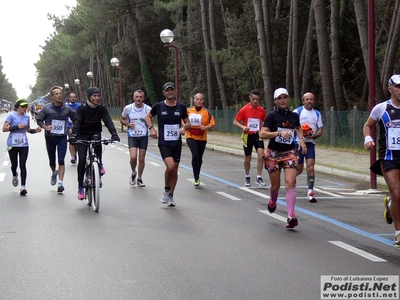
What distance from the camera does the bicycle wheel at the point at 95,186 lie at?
10.7 metres

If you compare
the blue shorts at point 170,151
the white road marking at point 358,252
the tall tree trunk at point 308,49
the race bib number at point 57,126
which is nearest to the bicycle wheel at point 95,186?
the blue shorts at point 170,151

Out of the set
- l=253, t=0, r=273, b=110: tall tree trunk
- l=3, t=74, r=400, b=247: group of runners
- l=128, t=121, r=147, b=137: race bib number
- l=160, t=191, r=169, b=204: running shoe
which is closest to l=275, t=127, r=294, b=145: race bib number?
l=3, t=74, r=400, b=247: group of runners

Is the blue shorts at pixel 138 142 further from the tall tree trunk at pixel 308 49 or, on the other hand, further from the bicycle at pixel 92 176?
the tall tree trunk at pixel 308 49

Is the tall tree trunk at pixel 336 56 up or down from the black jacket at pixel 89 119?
up

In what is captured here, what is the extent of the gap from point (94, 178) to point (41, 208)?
37.9 inches

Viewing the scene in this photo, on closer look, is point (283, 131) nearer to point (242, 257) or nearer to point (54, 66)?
point (242, 257)

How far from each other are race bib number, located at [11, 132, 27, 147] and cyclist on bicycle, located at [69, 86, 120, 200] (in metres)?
1.70

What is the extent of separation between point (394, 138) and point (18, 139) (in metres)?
7.31

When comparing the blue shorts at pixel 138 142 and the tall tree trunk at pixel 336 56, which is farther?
the tall tree trunk at pixel 336 56

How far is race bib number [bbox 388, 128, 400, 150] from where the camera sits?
7.89 metres

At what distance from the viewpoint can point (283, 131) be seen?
945 cm

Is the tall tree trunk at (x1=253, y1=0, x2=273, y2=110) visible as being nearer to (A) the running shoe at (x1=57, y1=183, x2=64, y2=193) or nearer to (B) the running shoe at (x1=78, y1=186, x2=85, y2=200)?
(A) the running shoe at (x1=57, y1=183, x2=64, y2=193)

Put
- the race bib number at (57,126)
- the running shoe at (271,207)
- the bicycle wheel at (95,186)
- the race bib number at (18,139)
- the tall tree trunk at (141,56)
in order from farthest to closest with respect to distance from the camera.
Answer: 1. the tall tree trunk at (141,56)
2. the race bib number at (18,139)
3. the race bib number at (57,126)
4. the bicycle wheel at (95,186)
5. the running shoe at (271,207)

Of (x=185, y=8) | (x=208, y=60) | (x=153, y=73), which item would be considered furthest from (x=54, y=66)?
(x=208, y=60)
